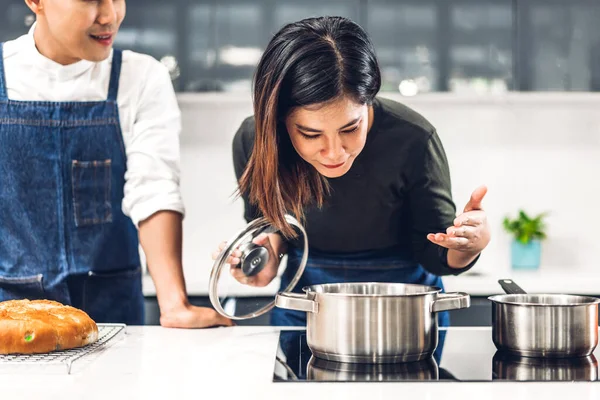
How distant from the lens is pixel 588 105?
333 centimetres

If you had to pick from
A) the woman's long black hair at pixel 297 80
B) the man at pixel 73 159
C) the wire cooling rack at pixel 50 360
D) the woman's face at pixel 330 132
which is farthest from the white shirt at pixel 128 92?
the wire cooling rack at pixel 50 360

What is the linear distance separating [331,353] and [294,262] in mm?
471

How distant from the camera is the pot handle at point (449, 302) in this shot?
1161mm

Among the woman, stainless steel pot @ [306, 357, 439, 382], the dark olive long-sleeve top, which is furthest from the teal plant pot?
stainless steel pot @ [306, 357, 439, 382]

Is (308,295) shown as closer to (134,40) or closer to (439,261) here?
(439,261)

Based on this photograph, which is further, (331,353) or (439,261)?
(439,261)

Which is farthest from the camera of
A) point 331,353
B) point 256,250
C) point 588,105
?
point 588,105

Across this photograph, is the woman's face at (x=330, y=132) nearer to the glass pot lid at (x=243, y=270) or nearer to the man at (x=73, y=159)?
the glass pot lid at (x=243, y=270)

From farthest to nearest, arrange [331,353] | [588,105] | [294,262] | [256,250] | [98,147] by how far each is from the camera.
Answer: [588,105] → [98,147] → [294,262] → [256,250] → [331,353]

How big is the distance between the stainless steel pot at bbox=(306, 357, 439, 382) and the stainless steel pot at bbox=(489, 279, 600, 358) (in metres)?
0.14

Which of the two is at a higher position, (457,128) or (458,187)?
(457,128)

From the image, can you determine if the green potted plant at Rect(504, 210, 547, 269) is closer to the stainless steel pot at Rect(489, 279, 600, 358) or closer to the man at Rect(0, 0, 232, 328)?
the man at Rect(0, 0, 232, 328)

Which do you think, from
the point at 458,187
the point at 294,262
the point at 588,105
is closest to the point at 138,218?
the point at 294,262

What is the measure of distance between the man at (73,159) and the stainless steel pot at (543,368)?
2.63 feet
